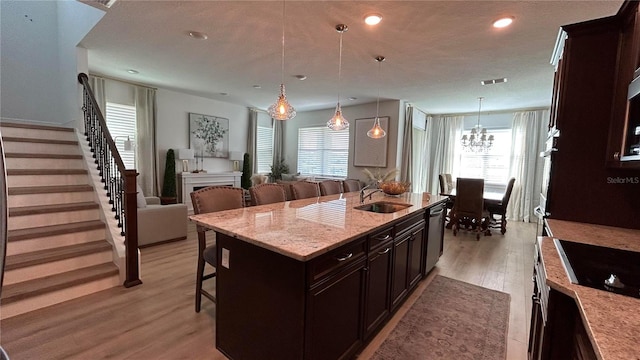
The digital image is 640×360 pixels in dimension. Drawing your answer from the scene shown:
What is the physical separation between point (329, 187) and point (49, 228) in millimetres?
3105

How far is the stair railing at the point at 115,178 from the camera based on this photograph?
2834mm

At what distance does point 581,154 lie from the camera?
2.01m

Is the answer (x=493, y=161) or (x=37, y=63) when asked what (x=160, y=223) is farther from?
(x=493, y=161)

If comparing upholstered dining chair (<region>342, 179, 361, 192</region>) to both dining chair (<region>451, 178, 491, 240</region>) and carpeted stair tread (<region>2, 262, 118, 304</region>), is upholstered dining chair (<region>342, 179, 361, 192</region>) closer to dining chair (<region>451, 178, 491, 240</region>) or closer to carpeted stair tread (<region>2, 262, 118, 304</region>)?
dining chair (<region>451, 178, 491, 240</region>)

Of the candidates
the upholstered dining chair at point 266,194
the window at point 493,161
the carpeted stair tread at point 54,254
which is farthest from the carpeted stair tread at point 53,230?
the window at point 493,161

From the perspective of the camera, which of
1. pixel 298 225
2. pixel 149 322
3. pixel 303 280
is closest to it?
pixel 303 280

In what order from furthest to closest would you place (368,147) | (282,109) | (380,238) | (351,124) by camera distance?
(351,124) < (368,147) < (282,109) < (380,238)

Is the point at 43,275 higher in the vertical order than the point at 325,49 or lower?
lower

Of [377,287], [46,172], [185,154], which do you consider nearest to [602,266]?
[377,287]

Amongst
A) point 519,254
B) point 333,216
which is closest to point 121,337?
point 333,216

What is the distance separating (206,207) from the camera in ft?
8.07

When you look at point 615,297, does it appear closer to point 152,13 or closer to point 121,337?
point 121,337

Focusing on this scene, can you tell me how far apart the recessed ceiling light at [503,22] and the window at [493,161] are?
16.5 ft

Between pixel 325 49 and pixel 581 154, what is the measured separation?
2646mm
